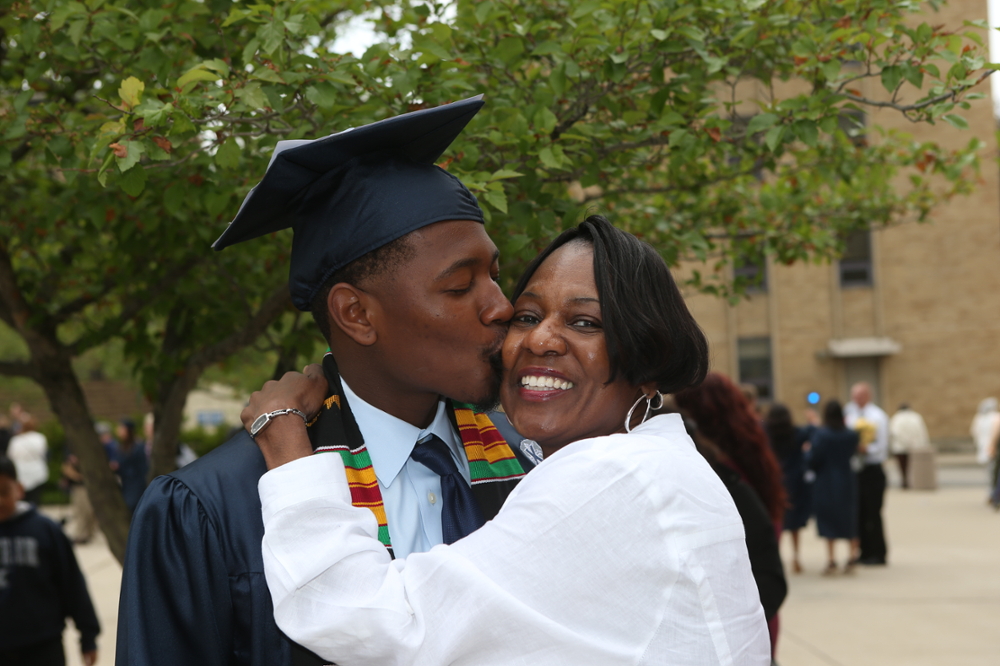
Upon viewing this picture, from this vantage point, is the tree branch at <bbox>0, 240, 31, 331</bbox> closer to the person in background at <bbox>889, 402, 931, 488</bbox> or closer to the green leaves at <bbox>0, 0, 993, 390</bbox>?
the green leaves at <bbox>0, 0, 993, 390</bbox>

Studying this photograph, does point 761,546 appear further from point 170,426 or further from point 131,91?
point 131,91

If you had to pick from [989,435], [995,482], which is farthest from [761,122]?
[989,435]

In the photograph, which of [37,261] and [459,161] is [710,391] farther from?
[37,261]

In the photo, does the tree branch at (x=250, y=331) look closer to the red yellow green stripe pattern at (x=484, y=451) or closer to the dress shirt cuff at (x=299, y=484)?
the red yellow green stripe pattern at (x=484, y=451)

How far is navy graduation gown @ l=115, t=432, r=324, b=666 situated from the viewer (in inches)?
70.7

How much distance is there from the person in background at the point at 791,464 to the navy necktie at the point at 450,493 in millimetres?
8324

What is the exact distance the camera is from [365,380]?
2.19 m

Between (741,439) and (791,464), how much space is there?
5798 millimetres

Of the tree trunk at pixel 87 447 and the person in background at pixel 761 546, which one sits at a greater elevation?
the tree trunk at pixel 87 447

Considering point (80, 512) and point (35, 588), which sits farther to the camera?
point (80, 512)

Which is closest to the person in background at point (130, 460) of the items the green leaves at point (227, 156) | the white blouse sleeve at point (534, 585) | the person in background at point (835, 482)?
the person in background at point (835, 482)

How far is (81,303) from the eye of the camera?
4.31 m

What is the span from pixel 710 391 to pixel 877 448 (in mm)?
7344

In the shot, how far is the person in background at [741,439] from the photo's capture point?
497 cm
